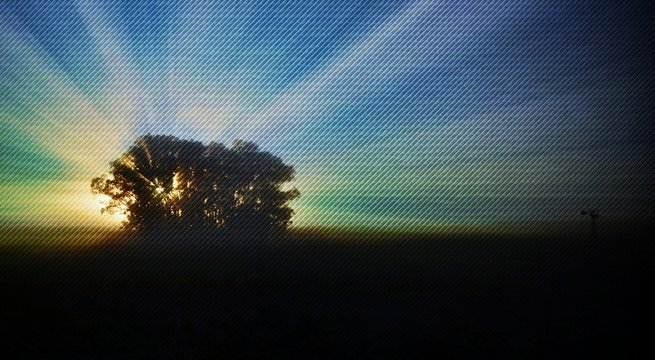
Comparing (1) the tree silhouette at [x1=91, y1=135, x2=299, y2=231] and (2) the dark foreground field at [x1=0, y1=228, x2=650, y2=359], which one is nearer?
(2) the dark foreground field at [x1=0, y1=228, x2=650, y2=359]

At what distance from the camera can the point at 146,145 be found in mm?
4176

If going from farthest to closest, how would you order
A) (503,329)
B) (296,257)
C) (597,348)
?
(296,257)
(503,329)
(597,348)

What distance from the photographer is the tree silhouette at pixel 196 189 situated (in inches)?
155

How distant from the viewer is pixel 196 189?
13.8ft

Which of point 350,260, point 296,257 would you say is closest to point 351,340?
point 350,260

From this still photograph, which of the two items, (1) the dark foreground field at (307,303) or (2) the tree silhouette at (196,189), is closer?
(1) the dark foreground field at (307,303)

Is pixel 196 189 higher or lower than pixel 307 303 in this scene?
higher

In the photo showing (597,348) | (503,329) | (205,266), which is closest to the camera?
(597,348)

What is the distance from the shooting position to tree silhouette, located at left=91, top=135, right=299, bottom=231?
12.9ft

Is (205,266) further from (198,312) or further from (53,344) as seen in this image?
(53,344)

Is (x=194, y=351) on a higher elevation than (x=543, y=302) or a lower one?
lower

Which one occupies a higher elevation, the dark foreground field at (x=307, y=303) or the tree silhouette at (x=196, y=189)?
the tree silhouette at (x=196, y=189)

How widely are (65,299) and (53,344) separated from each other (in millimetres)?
674

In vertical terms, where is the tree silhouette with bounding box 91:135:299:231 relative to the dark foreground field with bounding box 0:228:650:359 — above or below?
above
